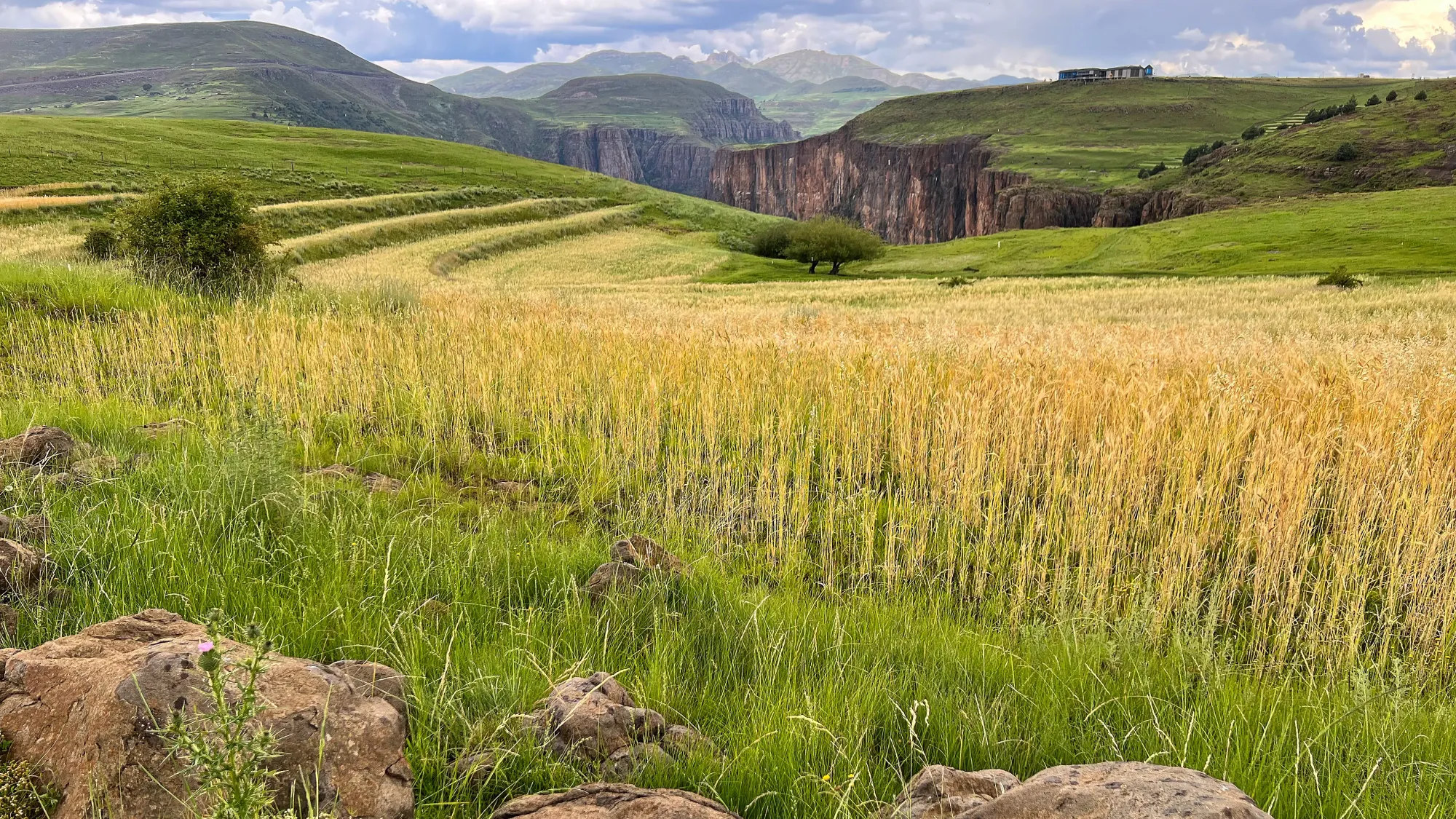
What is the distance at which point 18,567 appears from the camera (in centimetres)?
325

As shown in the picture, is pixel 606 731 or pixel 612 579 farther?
pixel 612 579

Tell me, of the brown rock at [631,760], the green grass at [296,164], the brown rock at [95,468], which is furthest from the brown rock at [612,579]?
the green grass at [296,164]

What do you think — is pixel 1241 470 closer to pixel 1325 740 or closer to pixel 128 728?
pixel 1325 740

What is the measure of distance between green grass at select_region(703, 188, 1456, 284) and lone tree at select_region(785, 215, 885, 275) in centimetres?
113

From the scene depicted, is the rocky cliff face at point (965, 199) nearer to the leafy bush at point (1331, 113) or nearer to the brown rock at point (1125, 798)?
the leafy bush at point (1331, 113)

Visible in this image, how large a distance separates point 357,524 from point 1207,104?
20145 cm

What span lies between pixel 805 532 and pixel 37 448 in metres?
5.37

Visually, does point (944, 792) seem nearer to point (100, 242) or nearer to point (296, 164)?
point (100, 242)

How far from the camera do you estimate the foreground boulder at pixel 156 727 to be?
1944mm

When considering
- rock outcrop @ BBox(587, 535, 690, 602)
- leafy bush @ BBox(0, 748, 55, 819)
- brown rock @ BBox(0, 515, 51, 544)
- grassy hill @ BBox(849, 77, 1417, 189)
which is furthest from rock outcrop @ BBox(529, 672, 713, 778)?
grassy hill @ BBox(849, 77, 1417, 189)

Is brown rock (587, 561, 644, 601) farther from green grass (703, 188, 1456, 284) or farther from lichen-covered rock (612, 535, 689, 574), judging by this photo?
green grass (703, 188, 1456, 284)

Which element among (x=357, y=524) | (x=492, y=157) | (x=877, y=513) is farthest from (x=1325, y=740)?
(x=492, y=157)

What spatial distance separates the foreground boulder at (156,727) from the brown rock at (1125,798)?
1.61 m

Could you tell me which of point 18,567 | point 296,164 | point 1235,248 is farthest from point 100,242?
point 1235,248
